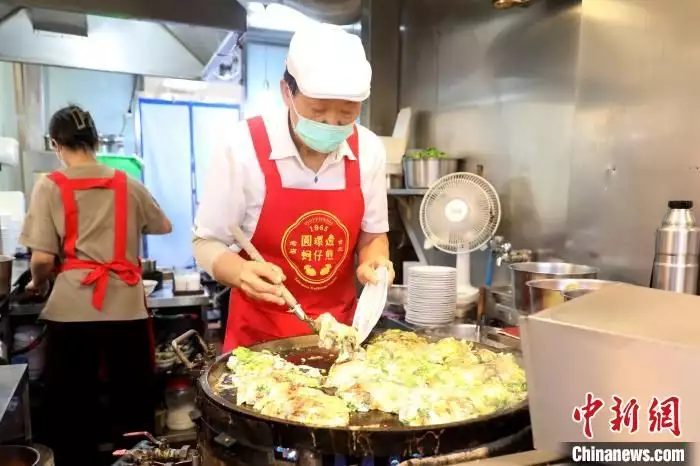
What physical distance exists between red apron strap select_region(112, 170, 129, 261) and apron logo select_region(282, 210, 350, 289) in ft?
5.63

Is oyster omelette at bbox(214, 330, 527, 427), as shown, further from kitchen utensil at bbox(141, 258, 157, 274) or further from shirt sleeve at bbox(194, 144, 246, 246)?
kitchen utensil at bbox(141, 258, 157, 274)

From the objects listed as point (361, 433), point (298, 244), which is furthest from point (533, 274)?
point (361, 433)

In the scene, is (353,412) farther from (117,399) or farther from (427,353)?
(117,399)

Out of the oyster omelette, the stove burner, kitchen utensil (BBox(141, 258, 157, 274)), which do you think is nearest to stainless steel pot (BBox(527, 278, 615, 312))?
the oyster omelette

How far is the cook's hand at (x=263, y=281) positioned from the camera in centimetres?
171

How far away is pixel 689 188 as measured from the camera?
2.30 metres

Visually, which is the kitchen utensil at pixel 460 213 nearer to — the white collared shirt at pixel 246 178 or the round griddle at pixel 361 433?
the white collared shirt at pixel 246 178

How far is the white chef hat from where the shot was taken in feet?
5.73

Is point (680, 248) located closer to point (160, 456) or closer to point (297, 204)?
point (297, 204)

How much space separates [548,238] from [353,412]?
2.09 m

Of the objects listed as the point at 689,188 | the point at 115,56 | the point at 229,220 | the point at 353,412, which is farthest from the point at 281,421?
the point at 115,56

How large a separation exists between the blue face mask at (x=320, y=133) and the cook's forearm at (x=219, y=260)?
468 millimetres

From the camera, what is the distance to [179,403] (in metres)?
4.09

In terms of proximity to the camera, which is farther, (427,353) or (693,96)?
(693,96)
